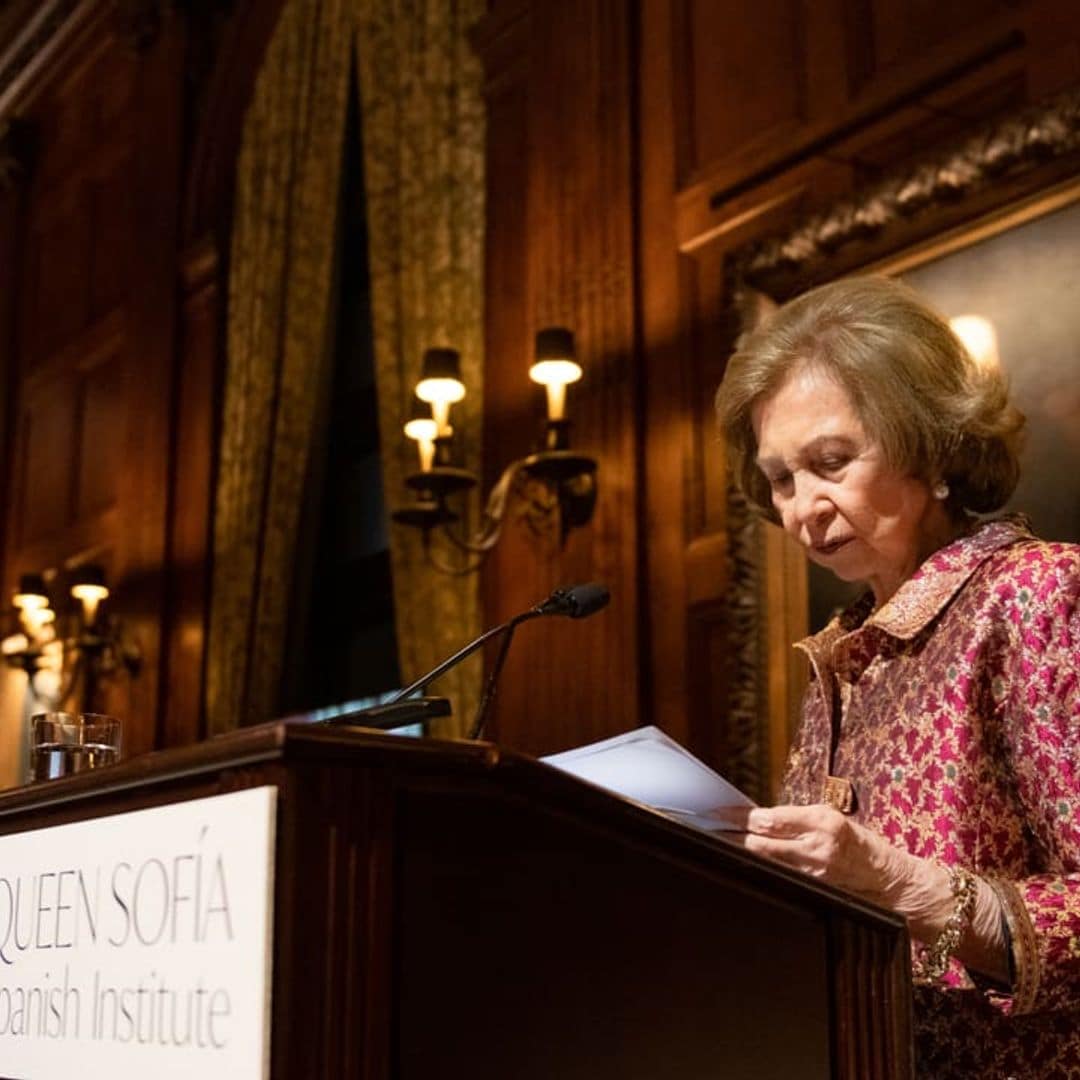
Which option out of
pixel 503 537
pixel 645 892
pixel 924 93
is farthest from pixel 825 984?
pixel 503 537

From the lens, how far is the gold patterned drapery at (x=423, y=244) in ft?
17.0

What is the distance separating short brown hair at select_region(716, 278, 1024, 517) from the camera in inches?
85.3

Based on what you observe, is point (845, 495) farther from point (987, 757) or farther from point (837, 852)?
point (837, 852)

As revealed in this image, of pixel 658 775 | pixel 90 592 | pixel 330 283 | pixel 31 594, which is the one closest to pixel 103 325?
pixel 31 594

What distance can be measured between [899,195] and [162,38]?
4.96 metres

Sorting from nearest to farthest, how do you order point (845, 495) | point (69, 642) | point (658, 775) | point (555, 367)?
point (658, 775) < point (845, 495) < point (555, 367) < point (69, 642)

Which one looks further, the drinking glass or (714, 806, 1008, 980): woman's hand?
the drinking glass

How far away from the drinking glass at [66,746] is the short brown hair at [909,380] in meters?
0.96

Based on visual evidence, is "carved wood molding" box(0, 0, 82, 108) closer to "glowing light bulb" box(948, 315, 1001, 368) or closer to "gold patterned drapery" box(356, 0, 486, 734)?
"gold patterned drapery" box(356, 0, 486, 734)

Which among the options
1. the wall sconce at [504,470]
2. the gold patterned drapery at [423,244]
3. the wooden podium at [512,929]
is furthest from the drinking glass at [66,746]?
the gold patterned drapery at [423,244]

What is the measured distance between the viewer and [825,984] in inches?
61.2

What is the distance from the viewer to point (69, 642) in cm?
732

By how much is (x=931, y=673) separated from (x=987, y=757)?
12 cm

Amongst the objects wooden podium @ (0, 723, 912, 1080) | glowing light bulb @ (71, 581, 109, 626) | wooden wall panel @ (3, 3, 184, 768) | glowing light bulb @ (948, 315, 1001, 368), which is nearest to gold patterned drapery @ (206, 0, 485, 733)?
wooden wall panel @ (3, 3, 184, 768)
